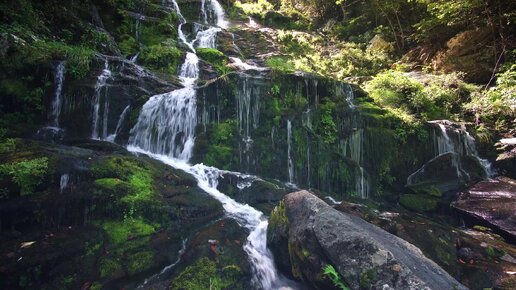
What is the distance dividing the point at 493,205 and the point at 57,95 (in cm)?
1248

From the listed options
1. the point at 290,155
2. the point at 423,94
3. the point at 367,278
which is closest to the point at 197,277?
the point at 367,278

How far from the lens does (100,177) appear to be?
261 inches

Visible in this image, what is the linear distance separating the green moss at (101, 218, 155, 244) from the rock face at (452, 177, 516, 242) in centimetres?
799

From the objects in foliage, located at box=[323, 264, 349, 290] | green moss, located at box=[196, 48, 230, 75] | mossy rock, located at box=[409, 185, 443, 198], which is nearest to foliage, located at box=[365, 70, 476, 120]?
mossy rock, located at box=[409, 185, 443, 198]

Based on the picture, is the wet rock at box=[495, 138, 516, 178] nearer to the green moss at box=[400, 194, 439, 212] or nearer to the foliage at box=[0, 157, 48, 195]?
the green moss at box=[400, 194, 439, 212]

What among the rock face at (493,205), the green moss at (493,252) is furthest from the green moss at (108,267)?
the rock face at (493,205)

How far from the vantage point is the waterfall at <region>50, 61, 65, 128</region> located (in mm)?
9508

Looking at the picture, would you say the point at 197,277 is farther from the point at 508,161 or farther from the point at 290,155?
the point at 508,161

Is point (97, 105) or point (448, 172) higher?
point (97, 105)

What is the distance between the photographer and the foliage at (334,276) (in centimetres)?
443

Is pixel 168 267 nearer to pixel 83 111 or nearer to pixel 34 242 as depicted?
pixel 34 242

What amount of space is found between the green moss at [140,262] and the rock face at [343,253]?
2.19 meters

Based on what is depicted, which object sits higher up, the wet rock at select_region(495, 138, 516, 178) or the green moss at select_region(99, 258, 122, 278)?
the wet rock at select_region(495, 138, 516, 178)

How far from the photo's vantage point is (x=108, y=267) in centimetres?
523
